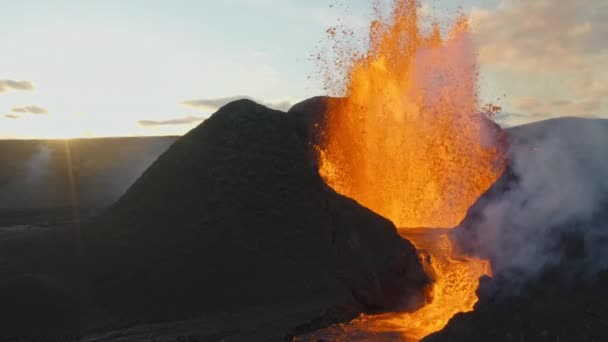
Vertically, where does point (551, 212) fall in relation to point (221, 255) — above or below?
above

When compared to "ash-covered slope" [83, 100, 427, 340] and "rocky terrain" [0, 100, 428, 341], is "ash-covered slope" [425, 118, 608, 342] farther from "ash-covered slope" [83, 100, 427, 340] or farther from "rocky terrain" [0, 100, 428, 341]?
"ash-covered slope" [83, 100, 427, 340]

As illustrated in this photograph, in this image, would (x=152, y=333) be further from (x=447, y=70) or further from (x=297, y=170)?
(x=447, y=70)

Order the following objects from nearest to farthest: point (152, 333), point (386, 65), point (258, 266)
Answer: point (152, 333)
point (258, 266)
point (386, 65)

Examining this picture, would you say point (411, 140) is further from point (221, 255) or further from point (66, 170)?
point (66, 170)

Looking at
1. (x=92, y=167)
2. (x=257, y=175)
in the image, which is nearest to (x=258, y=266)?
(x=257, y=175)

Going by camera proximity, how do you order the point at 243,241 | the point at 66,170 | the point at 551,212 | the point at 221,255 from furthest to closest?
1. the point at 66,170
2. the point at 243,241
3. the point at 221,255
4. the point at 551,212

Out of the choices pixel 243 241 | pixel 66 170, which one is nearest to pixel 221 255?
pixel 243 241
